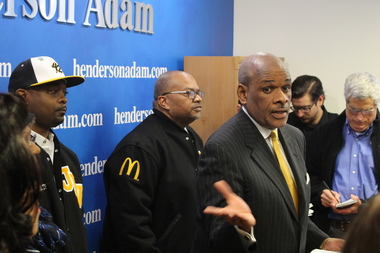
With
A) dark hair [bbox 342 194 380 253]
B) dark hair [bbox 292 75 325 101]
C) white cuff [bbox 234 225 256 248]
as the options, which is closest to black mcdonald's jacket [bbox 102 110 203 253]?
white cuff [bbox 234 225 256 248]

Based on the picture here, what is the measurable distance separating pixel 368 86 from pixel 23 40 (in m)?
2.21

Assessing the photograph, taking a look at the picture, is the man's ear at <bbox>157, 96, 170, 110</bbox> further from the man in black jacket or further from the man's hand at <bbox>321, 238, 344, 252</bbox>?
the man's hand at <bbox>321, 238, 344, 252</bbox>

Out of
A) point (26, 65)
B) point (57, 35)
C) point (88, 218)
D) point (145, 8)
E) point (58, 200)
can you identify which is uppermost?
point (145, 8)

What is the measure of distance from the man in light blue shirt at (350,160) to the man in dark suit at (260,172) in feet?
3.68

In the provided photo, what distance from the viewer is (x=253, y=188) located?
2.06m

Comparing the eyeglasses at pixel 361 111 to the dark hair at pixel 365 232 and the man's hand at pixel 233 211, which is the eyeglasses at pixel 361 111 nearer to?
the man's hand at pixel 233 211

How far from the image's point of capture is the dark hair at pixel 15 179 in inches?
46.8

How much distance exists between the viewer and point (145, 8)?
4.01m

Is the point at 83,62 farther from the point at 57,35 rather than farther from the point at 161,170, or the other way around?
the point at 161,170

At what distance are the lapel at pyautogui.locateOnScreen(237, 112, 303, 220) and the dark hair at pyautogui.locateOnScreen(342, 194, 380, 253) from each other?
1019 millimetres

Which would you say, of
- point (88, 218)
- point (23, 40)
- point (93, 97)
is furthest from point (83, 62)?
point (88, 218)

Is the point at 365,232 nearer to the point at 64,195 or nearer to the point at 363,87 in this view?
the point at 64,195

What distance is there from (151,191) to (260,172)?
1191 mm

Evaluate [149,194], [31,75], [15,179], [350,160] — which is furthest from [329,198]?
[15,179]
